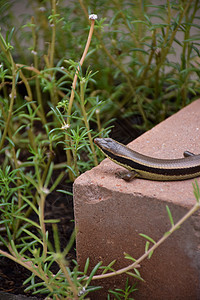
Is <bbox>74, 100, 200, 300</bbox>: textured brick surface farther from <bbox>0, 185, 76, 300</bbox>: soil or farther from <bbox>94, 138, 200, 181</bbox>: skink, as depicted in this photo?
<bbox>0, 185, 76, 300</bbox>: soil

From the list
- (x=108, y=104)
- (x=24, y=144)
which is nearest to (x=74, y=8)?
(x=108, y=104)

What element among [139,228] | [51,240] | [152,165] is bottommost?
[51,240]

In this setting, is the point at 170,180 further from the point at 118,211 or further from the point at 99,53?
the point at 99,53

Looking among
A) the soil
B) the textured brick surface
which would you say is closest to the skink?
the textured brick surface

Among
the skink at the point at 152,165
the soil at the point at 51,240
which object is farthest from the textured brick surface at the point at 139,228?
the soil at the point at 51,240

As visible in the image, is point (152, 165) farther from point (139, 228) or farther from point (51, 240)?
point (51, 240)

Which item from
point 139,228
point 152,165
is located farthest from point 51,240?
point 152,165

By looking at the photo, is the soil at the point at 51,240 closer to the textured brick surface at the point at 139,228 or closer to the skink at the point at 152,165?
the textured brick surface at the point at 139,228
